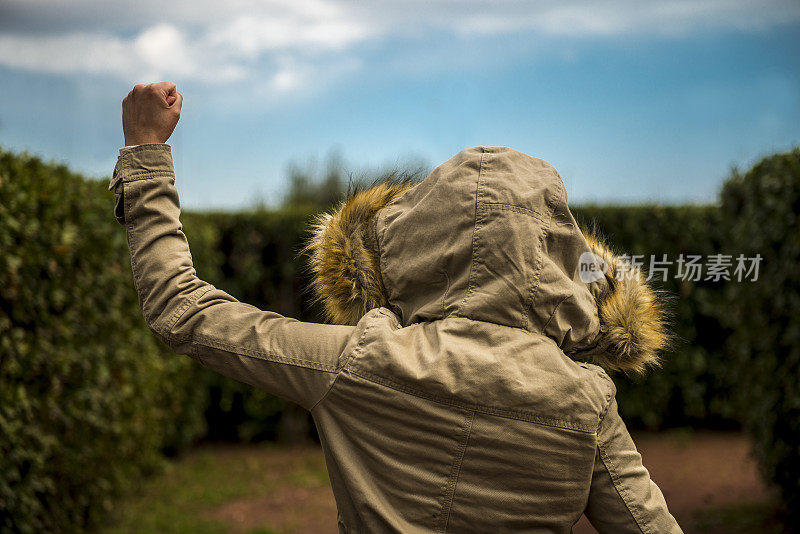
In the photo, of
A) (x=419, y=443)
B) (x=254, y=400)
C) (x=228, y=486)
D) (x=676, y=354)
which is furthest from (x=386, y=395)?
(x=676, y=354)

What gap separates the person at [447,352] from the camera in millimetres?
1504

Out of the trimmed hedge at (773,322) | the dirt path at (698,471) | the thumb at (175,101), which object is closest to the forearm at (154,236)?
the thumb at (175,101)

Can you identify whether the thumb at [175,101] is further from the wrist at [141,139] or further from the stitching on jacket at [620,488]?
the stitching on jacket at [620,488]

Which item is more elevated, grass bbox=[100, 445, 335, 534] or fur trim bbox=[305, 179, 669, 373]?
fur trim bbox=[305, 179, 669, 373]

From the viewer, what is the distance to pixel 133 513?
17.5 ft

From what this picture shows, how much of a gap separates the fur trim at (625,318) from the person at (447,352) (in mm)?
128

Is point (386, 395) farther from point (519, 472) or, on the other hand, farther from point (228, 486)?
point (228, 486)

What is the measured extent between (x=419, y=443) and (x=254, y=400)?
6.08 meters

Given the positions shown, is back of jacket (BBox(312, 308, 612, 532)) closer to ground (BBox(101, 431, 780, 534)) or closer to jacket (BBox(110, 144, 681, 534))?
jacket (BBox(110, 144, 681, 534))

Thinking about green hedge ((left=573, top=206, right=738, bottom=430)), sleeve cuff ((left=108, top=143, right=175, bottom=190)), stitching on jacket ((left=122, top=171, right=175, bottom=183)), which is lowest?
green hedge ((left=573, top=206, right=738, bottom=430))

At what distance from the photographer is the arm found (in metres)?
1.52

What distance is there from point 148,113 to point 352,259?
603 millimetres

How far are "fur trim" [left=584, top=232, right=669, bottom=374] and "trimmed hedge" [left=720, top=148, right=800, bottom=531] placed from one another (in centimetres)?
318

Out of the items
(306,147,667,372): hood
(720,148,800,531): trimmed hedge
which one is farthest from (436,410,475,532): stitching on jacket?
(720,148,800,531): trimmed hedge
